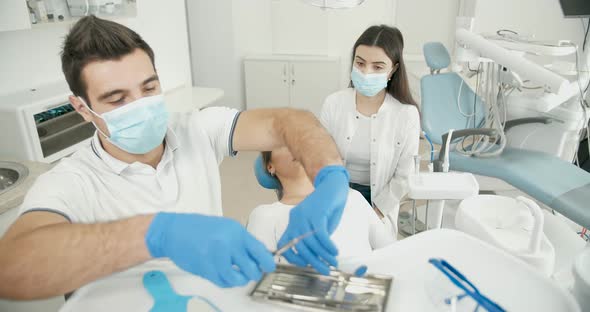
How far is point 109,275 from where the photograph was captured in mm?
791

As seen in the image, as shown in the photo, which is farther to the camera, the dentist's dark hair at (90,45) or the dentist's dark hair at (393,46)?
the dentist's dark hair at (393,46)

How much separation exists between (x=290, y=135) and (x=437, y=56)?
1.67 meters

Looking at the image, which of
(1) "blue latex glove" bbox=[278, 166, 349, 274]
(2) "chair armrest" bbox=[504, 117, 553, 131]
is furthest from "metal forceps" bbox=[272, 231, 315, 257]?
(2) "chair armrest" bbox=[504, 117, 553, 131]

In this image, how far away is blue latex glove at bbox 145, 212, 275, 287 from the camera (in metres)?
0.71

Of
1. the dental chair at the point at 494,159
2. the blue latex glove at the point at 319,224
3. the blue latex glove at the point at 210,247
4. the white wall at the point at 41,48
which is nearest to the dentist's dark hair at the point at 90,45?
the blue latex glove at the point at 210,247

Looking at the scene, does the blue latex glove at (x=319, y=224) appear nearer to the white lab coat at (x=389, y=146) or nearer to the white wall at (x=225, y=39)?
the white lab coat at (x=389, y=146)

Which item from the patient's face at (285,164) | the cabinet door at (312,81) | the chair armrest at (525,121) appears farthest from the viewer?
the cabinet door at (312,81)

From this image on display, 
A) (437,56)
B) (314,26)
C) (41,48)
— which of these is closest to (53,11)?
(41,48)

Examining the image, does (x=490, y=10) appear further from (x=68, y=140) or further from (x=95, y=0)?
(x=68, y=140)

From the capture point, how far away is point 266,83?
4.21 metres

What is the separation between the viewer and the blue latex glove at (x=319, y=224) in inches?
31.2

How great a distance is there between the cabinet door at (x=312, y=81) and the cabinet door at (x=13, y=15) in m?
2.54

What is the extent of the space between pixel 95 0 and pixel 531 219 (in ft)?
8.09

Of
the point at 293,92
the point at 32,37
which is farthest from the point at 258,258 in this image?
the point at 293,92
